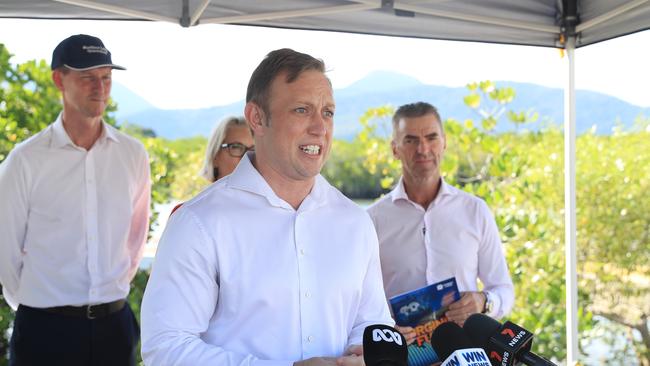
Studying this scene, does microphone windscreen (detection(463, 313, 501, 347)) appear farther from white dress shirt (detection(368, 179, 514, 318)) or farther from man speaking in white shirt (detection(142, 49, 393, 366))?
white dress shirt (detection(368, 179, 514, 318))

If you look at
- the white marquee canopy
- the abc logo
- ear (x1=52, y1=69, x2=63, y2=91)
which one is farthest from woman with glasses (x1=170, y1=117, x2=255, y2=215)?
the abc logo

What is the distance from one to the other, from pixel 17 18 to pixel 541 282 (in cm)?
522

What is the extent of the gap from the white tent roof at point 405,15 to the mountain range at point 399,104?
2.75 meters

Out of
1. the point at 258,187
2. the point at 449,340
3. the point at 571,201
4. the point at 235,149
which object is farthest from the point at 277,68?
the point at 571,201

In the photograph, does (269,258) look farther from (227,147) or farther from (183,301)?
(227,147)

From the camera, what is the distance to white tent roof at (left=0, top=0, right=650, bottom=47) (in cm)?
436

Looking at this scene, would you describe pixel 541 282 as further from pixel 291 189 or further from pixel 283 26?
pixel 291 189

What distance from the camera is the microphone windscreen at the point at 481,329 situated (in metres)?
2.42

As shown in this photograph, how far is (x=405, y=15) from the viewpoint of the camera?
4613 millimetres

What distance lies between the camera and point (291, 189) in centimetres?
258

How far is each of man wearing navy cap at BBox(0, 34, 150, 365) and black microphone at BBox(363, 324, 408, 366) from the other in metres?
2.55

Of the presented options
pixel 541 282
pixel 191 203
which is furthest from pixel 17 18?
pixel 541 282

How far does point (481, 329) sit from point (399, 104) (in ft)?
19.6

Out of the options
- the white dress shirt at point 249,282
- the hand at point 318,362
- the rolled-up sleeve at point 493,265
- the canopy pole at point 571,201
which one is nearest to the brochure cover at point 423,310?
the rolled-up sleeve at point 493,265
